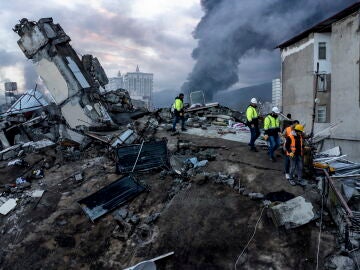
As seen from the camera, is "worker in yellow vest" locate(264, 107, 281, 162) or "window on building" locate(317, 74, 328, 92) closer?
"worker in yellow vest" locate(264, 107, 281, 162)

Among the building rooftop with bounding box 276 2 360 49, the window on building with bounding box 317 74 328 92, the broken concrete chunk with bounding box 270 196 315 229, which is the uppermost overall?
the building rooftop with bounding box 276 2 360 49

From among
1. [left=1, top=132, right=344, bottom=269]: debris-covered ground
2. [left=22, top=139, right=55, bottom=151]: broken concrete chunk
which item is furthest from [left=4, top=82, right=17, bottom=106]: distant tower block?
[left=1, top=132, right=344, bottom=269]: debris-covered ground

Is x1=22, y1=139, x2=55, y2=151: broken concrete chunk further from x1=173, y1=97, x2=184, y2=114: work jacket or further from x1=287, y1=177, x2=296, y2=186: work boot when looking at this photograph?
x1=287, y1=177, x2=296, y2=186: work boot

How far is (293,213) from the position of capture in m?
6.50

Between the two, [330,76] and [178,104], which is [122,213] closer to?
[178,104]

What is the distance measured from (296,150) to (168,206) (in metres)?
3.70

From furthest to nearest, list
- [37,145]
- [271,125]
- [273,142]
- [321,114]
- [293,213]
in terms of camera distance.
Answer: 1. [321,114]
2. [37,145]
3. [273,142]
4. [271,125]
5. [293,213]

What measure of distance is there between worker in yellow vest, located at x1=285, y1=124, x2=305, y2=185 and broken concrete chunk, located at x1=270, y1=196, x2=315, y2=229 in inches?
41.6

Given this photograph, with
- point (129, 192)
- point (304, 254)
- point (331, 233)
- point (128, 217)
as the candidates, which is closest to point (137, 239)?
point (128, 217)

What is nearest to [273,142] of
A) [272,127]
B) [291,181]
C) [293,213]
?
[272,127]

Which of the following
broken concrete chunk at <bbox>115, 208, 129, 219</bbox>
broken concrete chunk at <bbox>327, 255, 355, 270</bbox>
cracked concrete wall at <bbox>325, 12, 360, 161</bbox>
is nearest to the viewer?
broken concrete chunk at <bbox>327, 255, 355, 270</bbox>

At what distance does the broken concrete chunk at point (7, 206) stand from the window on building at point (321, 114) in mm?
18979

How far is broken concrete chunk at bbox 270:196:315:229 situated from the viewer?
6.36m

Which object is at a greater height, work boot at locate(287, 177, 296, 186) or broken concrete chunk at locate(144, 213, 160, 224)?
work boot at locate(287, 177, 296, 186)
